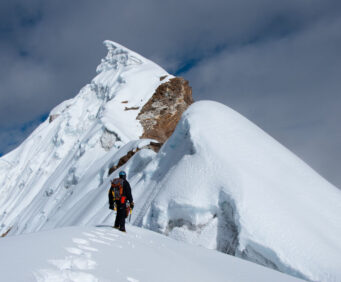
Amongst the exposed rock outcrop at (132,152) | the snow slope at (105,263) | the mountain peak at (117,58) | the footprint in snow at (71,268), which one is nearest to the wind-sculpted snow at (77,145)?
the mountain peak at (117,58)

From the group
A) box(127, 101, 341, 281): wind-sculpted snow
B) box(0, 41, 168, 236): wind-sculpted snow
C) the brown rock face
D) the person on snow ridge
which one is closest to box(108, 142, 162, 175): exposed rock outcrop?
box(0, 41, 168, 236): wind-sculpted snow

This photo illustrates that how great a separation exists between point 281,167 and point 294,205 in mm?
1892

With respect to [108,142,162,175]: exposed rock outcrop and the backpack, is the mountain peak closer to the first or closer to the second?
[108,142,162,175]: exposed rock outcrop

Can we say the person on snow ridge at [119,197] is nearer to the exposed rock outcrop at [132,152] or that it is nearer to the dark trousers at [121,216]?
the dark trousers at [121,216]

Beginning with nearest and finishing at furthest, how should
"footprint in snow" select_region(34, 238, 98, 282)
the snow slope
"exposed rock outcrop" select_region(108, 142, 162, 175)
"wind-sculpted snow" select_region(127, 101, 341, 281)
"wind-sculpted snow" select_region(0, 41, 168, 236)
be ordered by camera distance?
"footprint in snow" select_region(34, 238, 98, 282)
the snow slope
"wind-sculpted snow" select_region(127, 101, 341, 281)
"exposed rock outcrop" select_region(108, 142, 162, 175)
"wind-sculpted snow" select_region(0, 41, 168, 236)

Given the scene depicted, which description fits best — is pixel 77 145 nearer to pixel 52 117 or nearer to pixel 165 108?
pixel 165 108

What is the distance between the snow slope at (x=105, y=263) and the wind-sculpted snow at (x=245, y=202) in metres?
1.06

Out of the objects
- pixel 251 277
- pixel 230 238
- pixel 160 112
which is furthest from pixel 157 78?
pixel 251 277

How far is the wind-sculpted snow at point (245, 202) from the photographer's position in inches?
271

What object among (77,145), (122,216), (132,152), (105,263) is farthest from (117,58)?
(105,263)

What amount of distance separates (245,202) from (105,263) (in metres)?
4.72

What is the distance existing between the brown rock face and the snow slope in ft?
71.2

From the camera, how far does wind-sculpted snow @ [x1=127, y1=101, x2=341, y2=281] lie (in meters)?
6.89

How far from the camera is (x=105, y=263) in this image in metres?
3.85
